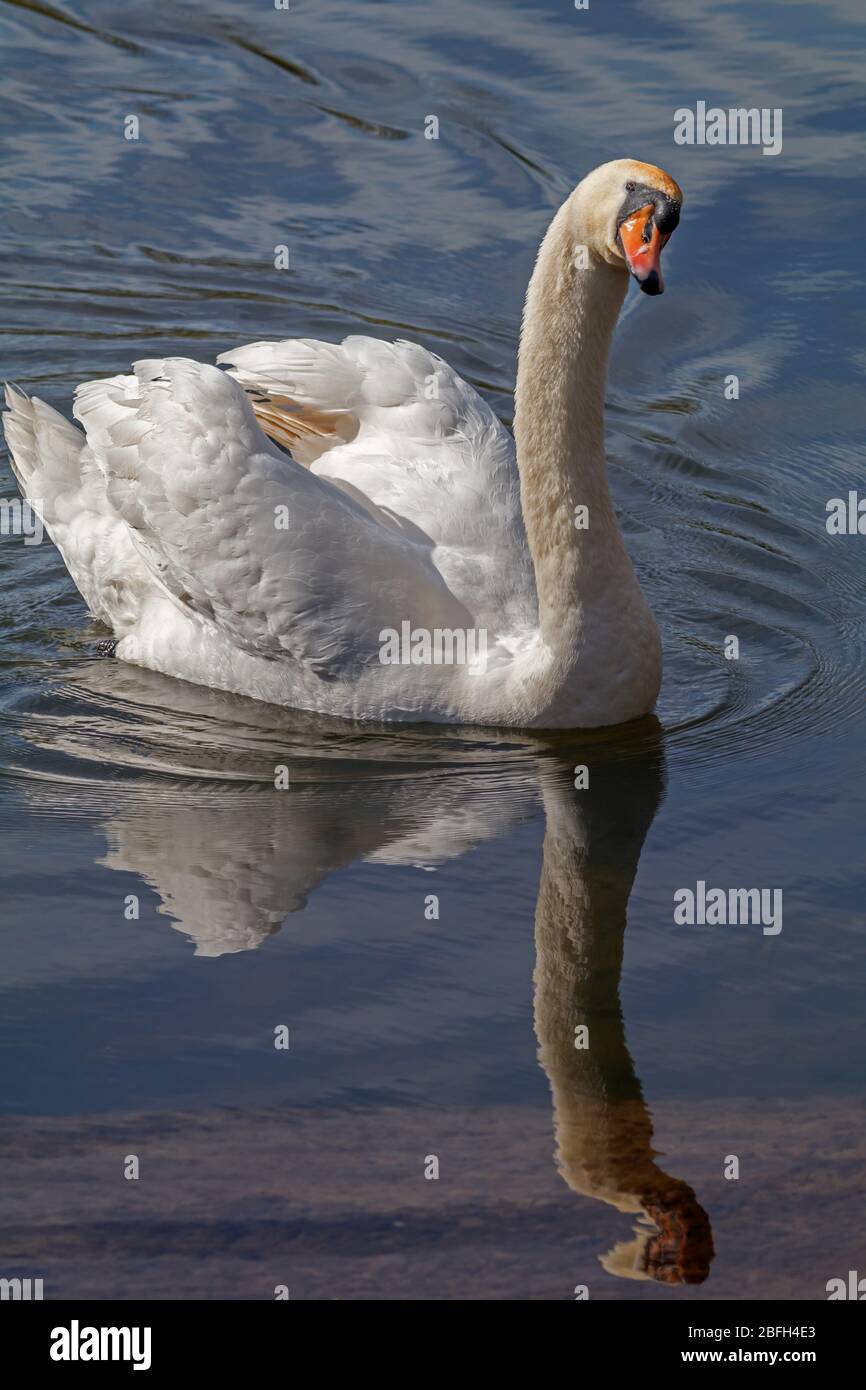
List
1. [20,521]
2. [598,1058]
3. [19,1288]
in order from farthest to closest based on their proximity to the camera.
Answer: [20,521], [598,1058], [19,1288]

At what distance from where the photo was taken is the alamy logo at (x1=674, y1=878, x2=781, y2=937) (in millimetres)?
6949

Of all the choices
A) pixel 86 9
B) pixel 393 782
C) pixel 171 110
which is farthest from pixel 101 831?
pixel 86 9

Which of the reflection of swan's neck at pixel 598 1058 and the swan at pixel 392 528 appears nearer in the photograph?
the reflection of swan's neck at pixel 598 1058

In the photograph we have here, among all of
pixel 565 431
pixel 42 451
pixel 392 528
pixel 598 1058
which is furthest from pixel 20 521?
pixel 598 1058

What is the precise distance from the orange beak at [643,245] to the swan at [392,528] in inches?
15.6

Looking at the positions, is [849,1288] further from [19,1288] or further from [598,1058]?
[19,1288]

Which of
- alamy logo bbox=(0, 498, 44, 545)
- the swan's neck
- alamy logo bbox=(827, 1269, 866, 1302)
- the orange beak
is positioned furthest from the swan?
alamy logo bbox=(827, 1269, 866, 1302)

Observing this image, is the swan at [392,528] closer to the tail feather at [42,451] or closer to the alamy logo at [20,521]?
the tail feather at [42,451]

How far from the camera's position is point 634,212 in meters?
7.02

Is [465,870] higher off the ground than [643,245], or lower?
lower

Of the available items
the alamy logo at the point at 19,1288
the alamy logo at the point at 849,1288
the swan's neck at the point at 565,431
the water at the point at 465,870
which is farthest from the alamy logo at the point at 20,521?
the alamy logo at the point at 849,1288

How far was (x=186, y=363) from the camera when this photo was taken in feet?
29.0

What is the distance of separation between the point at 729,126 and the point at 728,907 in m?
8.99

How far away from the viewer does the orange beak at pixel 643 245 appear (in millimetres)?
6828
